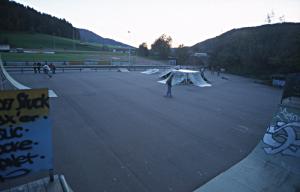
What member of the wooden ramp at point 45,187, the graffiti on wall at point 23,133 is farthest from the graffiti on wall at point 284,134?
the graffiti on wall at point 23,133

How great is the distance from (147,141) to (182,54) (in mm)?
54697

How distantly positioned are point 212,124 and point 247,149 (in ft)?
9.49

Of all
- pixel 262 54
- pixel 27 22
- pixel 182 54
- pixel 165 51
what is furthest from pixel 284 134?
pixel 27 22

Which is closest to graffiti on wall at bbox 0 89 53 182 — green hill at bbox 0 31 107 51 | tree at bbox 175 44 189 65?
tree at bbox 175 44 189 65

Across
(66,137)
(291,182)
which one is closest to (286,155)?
(291,182)

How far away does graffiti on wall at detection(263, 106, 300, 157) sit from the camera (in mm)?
6156

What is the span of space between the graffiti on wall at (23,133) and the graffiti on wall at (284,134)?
662 centimetres

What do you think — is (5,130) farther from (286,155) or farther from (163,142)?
(286,155)

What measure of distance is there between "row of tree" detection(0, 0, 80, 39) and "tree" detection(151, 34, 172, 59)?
60.6m

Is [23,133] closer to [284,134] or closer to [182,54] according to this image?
[284,134]

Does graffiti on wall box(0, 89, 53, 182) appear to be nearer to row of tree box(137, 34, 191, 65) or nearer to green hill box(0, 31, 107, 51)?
row of tree box(137, 34, 191, 65)

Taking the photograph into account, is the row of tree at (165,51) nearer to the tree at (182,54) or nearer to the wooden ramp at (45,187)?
the tree at (182,54)

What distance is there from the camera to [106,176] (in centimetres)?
578

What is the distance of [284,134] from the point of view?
6547mm
